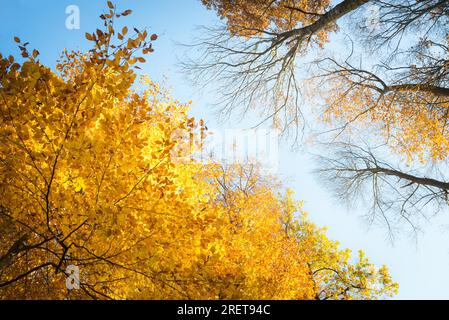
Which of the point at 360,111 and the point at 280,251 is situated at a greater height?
the point at 360,111

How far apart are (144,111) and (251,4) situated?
6.32 metres

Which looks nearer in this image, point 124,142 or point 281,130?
point 124,142

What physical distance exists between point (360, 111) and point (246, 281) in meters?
6.69

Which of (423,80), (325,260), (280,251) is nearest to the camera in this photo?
(423,80)

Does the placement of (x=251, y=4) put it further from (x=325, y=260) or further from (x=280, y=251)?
(x=325, y=260)

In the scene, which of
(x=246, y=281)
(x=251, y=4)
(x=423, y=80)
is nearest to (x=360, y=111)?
(x=423, y=80)

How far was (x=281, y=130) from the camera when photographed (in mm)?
9430
